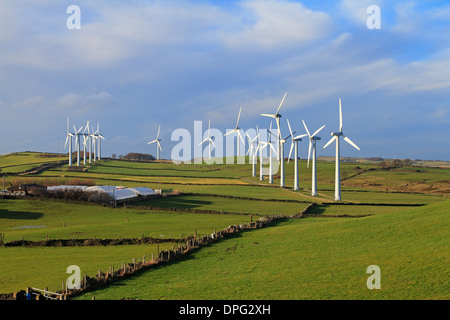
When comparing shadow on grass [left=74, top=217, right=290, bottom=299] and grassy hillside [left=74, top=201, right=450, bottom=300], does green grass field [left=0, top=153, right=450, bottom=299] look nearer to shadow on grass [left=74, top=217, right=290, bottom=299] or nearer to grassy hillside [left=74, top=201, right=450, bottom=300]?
grassy hillside [left=74, top=201, right=450, bottom=300]

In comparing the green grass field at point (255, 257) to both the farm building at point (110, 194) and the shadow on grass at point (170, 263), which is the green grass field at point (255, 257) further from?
the farm building at point (110, 194)

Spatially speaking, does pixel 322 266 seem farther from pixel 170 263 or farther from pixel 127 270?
pixel 127 270

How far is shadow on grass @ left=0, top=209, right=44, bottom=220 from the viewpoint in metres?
61.8

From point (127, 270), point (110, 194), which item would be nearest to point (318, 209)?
point (110, 194)

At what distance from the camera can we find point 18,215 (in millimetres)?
62844

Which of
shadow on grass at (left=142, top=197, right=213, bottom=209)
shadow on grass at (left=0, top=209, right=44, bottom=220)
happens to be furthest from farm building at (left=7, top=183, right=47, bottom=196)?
shadow on grass at (left=142, top=197, right=213, bottom=209)

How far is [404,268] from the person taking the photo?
77.0 ft

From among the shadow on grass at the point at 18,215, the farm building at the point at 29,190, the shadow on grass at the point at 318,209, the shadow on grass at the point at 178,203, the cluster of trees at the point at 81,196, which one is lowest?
the shadow on grass at the point at 18,215

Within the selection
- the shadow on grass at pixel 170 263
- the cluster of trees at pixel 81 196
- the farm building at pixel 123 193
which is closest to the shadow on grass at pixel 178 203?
the farm building at pixel 123 193

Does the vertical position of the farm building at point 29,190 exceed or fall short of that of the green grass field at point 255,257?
it exceeds it

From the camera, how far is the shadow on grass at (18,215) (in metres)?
61.8

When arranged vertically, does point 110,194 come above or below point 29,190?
below
